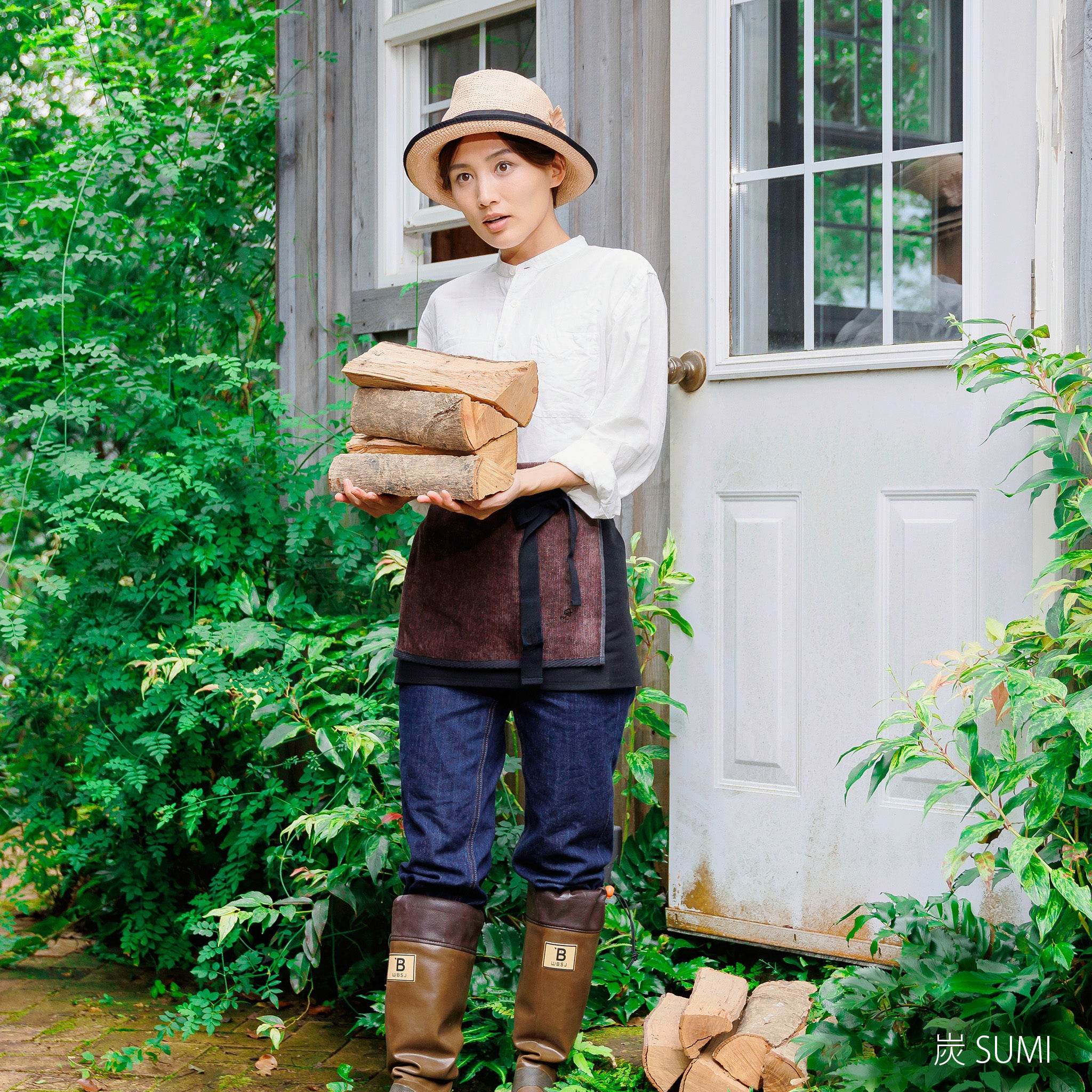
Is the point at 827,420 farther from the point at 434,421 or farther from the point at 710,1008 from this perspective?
the point at 710,1008

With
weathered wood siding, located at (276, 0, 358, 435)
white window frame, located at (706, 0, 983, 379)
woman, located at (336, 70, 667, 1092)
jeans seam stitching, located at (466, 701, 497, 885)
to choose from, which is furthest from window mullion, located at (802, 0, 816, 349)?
weathered wood siding, located at (276, 0, 358, 435)

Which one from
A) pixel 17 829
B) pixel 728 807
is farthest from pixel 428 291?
pixel 17 829

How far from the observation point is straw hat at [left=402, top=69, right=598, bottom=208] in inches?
80.4

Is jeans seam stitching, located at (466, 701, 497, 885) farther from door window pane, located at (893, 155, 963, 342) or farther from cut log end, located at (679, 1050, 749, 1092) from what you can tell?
door window pane, located at (893, 155, 963, 342)

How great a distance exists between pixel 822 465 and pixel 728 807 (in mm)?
796

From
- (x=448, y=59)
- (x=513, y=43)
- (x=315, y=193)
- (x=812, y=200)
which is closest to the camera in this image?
(x=812, y=200)

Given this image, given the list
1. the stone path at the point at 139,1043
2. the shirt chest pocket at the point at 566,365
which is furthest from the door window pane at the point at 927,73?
the stone path at the point at 139,1043

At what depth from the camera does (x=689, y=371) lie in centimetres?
271

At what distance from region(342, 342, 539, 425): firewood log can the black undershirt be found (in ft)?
1.03

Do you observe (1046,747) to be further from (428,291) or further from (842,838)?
(428,291)

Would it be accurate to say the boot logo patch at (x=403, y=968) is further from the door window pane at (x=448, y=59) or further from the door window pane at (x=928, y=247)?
the door window pane at (x=448, y=59)

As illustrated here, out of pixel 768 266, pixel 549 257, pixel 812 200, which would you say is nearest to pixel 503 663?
pixel 549 257

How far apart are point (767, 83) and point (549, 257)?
89cm

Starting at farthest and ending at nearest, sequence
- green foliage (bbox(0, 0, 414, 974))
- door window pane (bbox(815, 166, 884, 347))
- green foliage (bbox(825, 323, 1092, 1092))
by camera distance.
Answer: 1. green foliage (bbox(0, 0, 414, 974))
2. door window pane (bbox(815, 166, 884, 347))
3. green foliage (bbox(825, 323, 1092, 1092))
